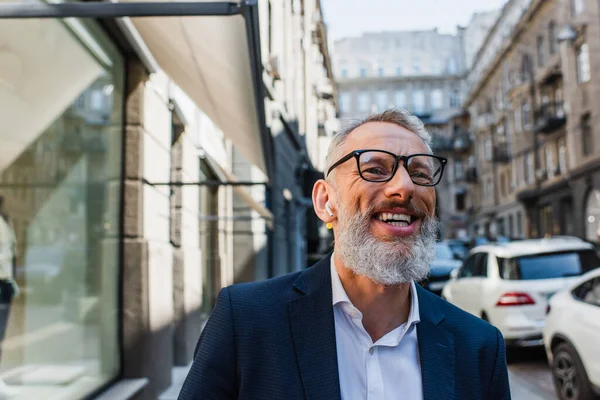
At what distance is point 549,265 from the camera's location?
27.7 ft

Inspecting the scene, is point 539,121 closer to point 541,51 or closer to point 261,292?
point 541,51

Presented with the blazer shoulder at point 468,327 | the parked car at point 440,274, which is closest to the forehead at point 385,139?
the blazer shoulder at point 468,327

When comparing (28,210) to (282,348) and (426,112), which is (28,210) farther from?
(426,112)

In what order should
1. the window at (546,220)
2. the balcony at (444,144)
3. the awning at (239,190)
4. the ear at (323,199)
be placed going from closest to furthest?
the ear at (323,199), the awning at (239,190), the window at (546,220), the balcony at (444,144)

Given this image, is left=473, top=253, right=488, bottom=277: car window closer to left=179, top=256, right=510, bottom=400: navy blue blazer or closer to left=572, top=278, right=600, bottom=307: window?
left=572, top=278, right=600, bottom=307: window

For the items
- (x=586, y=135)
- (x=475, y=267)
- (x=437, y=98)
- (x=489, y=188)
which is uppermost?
(x=437, y=98)

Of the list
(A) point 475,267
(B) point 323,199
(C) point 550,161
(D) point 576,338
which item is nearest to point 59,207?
(B) point 323,199

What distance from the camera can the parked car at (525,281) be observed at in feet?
26.7

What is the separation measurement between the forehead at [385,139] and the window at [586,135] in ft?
98.7

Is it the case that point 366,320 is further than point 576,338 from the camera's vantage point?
No

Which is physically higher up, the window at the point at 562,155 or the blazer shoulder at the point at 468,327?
the window at the point at 562,155

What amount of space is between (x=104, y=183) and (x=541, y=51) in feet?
118

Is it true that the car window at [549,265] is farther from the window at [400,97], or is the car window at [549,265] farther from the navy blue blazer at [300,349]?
the window at [400,97]

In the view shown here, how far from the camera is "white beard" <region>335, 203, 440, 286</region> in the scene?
178cm
